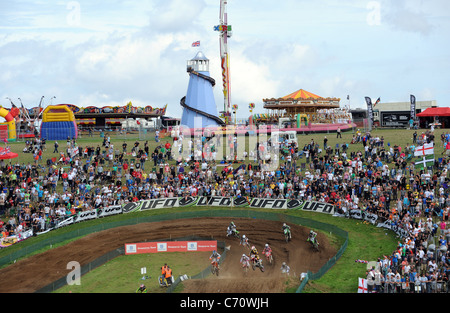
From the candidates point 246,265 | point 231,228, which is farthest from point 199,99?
point 246,265

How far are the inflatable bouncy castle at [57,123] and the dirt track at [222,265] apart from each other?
94.4ft

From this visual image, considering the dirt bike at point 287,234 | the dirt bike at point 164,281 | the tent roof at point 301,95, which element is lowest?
the dirt bike at point 164,281

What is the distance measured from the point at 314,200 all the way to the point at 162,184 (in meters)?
13.2

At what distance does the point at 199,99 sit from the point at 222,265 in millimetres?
35578

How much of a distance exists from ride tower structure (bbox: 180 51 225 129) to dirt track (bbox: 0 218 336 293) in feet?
88.8

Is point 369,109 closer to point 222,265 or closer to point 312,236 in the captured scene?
point 312,236

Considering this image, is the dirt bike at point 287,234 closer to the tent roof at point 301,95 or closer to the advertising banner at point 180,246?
the advertising banner at point 180,246

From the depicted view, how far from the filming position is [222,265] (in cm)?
3030

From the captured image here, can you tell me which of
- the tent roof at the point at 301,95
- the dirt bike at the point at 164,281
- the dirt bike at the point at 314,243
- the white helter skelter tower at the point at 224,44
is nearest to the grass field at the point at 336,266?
the dirt bike at the point at 164,281

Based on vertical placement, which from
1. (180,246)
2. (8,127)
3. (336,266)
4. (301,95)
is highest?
(301,95)

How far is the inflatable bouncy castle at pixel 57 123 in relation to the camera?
6066 centimetres

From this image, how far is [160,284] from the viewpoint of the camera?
2636 cm

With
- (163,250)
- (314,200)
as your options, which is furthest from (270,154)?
(163,250)

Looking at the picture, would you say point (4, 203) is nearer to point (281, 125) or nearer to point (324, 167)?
point (324, 167)
